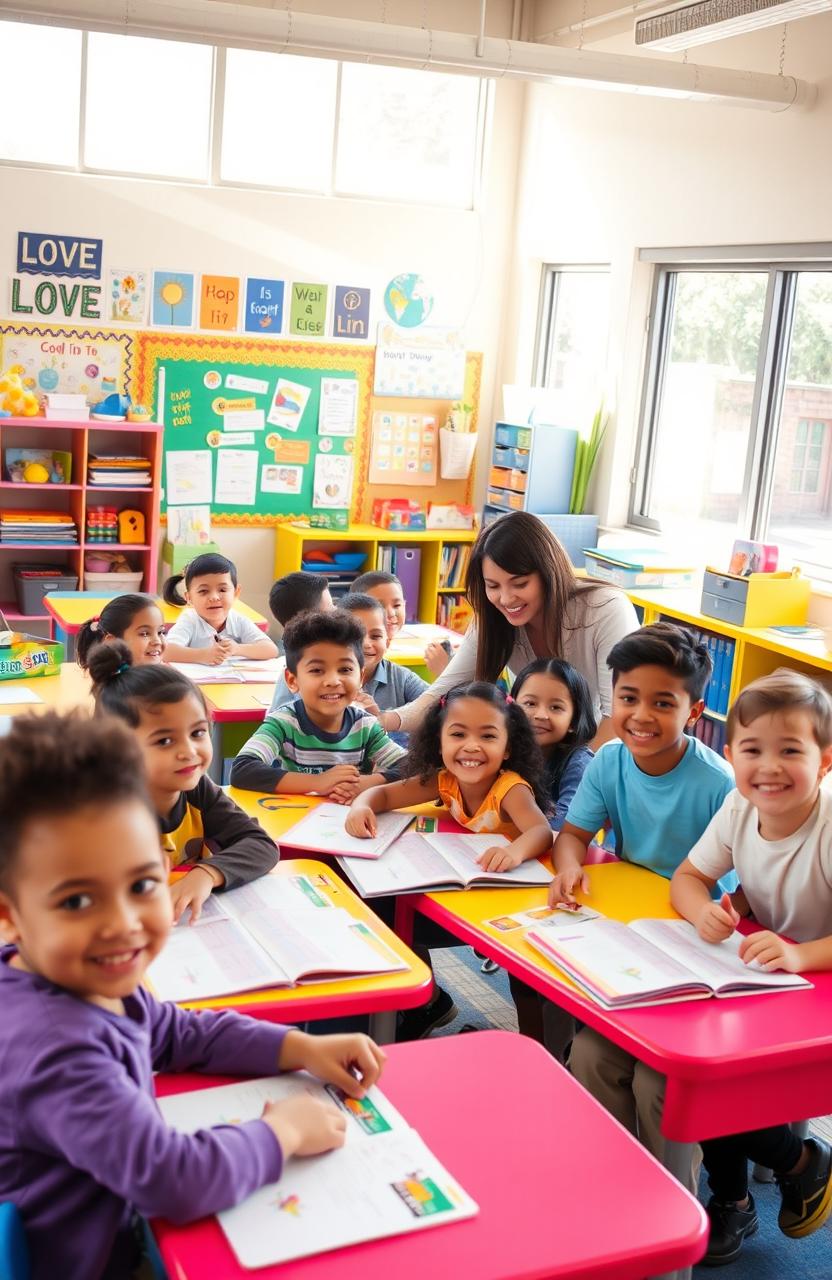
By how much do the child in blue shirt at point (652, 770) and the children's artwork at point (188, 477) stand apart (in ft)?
14.4

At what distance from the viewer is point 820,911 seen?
217cm

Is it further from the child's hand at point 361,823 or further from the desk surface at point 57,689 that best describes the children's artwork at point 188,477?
the child's hand at point 361,823

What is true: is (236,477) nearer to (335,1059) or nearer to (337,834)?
(337,834)

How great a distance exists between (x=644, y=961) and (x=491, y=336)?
5.65 meters

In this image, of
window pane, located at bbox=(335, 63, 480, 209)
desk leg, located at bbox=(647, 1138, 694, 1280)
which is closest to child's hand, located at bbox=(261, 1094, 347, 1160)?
desk leg, located at bbox=(647, 1138, 694, 1280)

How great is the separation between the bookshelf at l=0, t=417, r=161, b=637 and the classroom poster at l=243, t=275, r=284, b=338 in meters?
0.80

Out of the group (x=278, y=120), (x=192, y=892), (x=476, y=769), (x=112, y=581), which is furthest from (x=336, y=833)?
(x=278, y=120)

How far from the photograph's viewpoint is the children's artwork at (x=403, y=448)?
6.95 meters

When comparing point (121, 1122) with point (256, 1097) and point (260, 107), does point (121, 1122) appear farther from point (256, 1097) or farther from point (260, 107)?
point (260, 107)

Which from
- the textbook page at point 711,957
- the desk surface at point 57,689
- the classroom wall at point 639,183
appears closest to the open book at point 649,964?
the textbook page at point 711,957

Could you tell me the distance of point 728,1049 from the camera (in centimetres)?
173

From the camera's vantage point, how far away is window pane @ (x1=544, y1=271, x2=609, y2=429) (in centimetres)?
662

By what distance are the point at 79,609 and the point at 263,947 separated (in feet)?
9.82

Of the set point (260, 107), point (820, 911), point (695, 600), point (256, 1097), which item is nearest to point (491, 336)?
point (260, 107)
